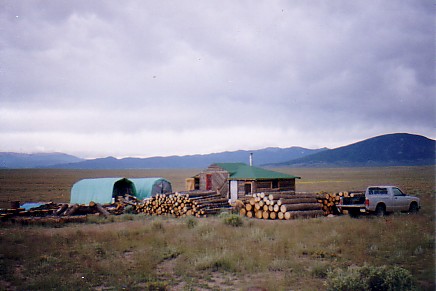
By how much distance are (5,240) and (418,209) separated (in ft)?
75.6

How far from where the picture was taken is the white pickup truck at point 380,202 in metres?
21.5

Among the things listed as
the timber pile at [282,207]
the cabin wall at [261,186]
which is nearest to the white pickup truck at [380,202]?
the timber pile at [282,207]

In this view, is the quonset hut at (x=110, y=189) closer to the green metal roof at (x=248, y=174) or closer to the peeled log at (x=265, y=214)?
the green metal roof at (x=248, y=174)

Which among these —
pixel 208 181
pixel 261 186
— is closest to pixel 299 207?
pixel 261 186

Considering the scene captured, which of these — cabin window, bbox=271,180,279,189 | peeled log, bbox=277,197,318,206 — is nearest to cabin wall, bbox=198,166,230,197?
cabin window, bbox=271,180,279,189

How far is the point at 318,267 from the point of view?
34.0 feet

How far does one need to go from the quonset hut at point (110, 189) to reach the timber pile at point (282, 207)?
11977mm

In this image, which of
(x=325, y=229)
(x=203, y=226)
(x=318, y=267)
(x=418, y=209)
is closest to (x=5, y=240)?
(x=203, y=226)

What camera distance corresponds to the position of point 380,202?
21781 millimetres

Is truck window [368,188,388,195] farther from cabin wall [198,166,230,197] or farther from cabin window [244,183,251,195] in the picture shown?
cabin wall [198,166,230,197]

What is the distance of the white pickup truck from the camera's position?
21545mm

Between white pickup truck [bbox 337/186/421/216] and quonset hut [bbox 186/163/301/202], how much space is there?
7.97m

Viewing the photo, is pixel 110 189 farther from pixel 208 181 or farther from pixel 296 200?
pixel 296 200

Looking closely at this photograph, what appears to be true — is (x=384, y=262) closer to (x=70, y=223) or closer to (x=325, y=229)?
(x=325, y=229)
